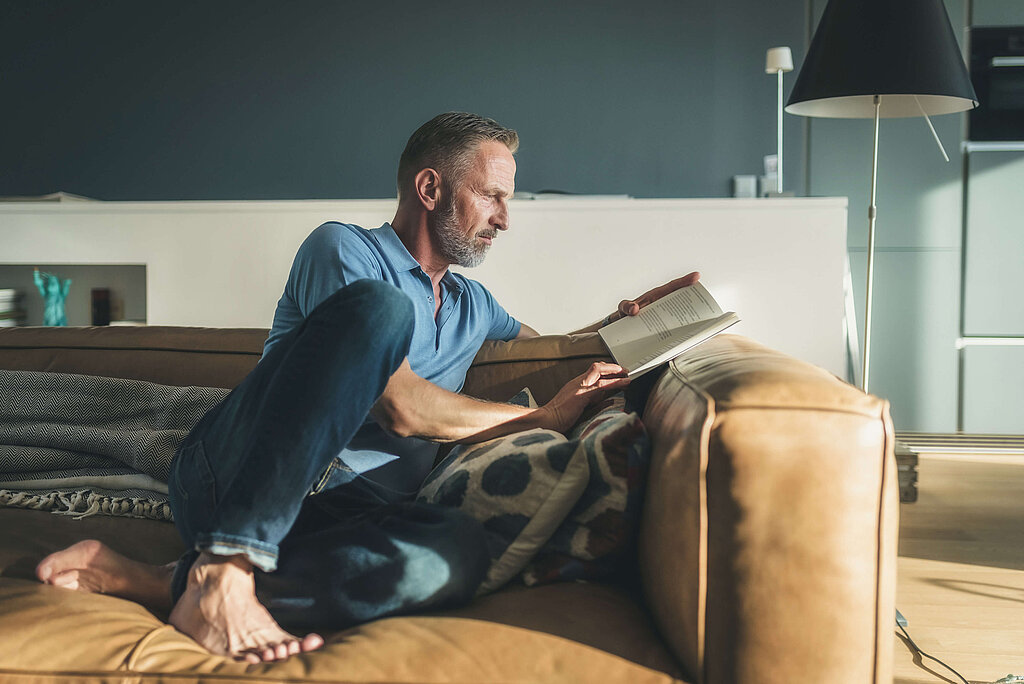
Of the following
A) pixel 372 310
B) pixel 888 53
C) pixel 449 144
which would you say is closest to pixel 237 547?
pixel 372 310

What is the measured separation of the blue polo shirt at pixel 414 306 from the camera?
1.34 meters

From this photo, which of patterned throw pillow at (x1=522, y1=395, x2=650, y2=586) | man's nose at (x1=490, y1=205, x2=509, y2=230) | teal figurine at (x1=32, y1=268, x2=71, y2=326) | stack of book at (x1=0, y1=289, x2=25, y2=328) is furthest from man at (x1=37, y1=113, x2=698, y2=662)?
stack of book at (x1=0, y1=289, x2=25, y2=328)

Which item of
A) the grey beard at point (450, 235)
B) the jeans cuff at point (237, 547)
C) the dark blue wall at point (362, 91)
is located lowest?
the jeans cuff at point (237, 547)

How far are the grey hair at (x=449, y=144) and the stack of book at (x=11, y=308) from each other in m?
2.93

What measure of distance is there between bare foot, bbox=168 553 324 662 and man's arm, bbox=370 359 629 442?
0.38 m

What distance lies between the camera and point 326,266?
1.36 m

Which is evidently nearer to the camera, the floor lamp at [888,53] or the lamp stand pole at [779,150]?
the floor lamp at [888,53]

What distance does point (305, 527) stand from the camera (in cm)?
118

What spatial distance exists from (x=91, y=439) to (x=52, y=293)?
249 cm

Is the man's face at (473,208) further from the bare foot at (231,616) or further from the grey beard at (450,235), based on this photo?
the bare foot at (231,616)

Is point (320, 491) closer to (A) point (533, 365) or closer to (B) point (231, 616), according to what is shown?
(B) point (231, 616)

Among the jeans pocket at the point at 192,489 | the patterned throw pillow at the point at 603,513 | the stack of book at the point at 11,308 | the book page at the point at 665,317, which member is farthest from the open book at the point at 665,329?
the stack of book at the point at 11,308

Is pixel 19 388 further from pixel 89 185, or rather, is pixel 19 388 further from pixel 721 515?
pixel 89 185

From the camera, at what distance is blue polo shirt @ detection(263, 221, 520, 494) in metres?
1.34
